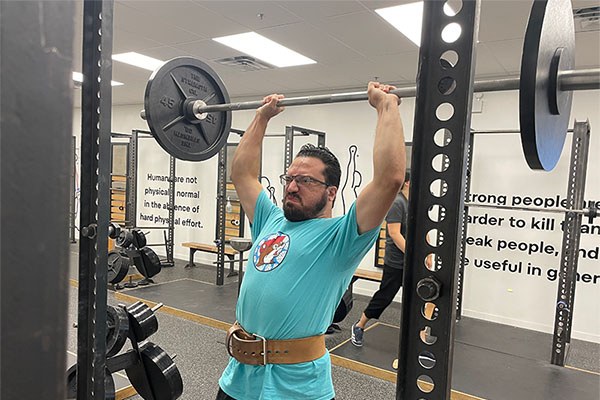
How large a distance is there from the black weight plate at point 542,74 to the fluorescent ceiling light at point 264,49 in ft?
10.6

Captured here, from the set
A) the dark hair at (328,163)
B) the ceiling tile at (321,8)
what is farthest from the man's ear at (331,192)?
the ceiling tile at (321,8)

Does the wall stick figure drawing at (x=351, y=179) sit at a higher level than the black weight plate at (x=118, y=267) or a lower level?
higher

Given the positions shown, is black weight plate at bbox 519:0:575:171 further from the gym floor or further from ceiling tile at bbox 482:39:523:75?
ceiling tile at bbox 482:39:523:75

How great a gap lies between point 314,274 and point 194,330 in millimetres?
2832

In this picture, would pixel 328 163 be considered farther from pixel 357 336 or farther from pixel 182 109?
pixel 357 336

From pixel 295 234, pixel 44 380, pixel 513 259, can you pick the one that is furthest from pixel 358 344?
→ pixel 44 380

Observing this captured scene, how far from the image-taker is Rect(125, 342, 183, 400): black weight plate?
1.91 meters

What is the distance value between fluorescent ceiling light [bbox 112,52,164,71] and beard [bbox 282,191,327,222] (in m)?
3.77

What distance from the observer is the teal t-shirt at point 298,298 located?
1455 millimetres

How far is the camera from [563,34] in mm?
862

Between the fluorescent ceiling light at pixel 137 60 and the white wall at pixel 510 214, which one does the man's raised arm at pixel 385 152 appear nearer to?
the white wall at pixel 510 214

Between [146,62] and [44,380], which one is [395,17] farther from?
[44,380]

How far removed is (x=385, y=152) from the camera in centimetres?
122

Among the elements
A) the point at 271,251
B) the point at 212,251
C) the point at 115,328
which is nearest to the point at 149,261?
the point at 212,251
